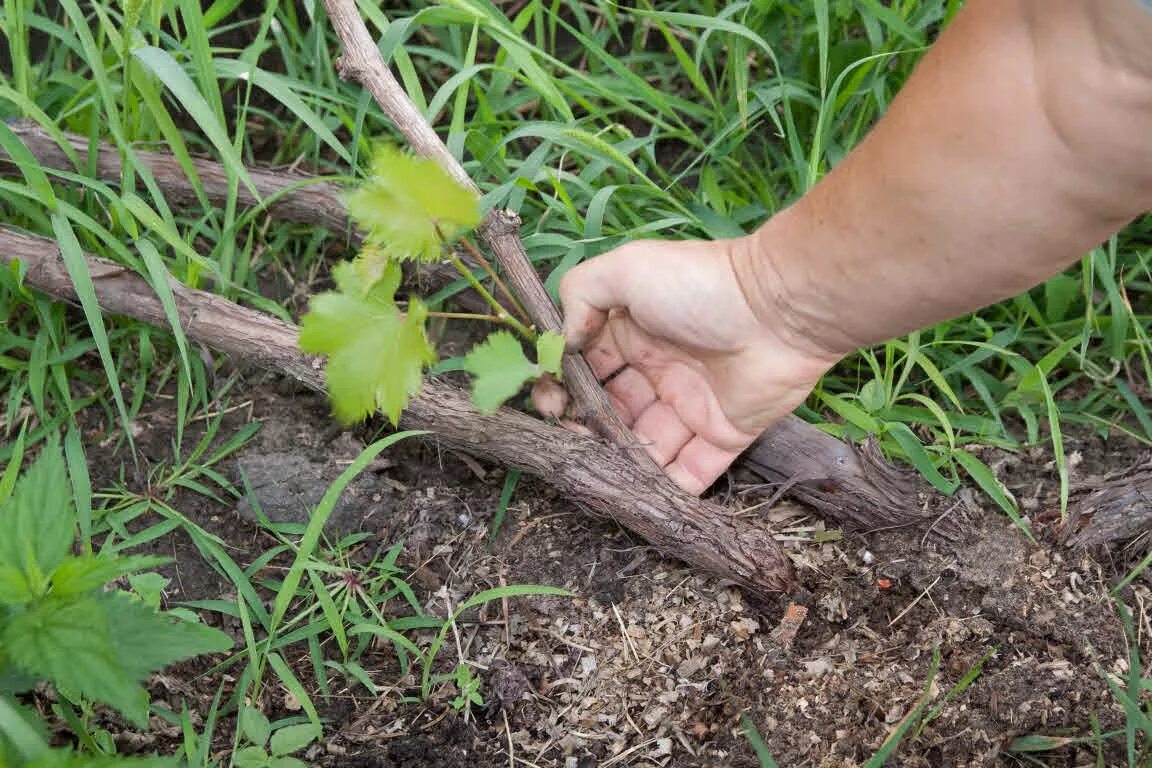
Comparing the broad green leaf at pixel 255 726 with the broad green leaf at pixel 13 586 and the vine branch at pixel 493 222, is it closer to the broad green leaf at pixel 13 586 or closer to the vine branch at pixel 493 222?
the broad green leaf at pixel 13 586

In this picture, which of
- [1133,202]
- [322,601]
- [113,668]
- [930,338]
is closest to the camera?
[113,668]

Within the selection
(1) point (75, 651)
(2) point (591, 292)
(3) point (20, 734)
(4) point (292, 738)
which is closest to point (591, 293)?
(2) point (591, 292)

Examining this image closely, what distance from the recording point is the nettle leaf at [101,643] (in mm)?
1287

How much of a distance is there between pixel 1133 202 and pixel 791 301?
548 millimetres

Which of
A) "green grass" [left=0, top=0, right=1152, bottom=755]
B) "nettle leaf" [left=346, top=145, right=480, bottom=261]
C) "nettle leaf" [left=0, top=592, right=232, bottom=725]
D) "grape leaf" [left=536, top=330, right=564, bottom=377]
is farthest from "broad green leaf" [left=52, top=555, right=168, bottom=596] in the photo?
"grape leaf" [left=536, top=330, right=564, bottom=377]

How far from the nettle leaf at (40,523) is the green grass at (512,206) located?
0.53 meters

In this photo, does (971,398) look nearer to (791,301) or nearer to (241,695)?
(791,301)

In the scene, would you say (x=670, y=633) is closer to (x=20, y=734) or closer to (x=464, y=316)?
(x=464, y=316)

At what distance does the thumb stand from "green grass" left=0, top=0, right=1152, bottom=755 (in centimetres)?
22

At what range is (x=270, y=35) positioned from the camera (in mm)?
2715

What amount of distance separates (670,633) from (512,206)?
Answer: 0.96 metres

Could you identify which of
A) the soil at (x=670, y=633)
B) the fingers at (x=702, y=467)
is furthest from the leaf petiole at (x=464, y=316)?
the fingers at (x=702, y=467)

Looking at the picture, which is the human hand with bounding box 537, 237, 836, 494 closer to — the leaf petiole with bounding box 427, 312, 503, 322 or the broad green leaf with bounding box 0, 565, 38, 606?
the leaf petiole with bounding box 427, 312, 503, 322

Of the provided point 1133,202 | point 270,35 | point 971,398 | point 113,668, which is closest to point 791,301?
point 1133,202
